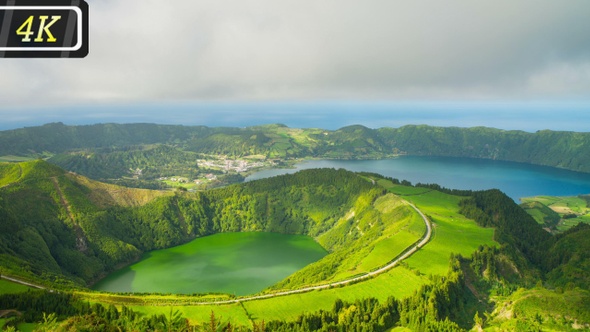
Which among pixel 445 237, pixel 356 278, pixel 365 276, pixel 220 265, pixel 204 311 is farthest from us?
pixel 220 265

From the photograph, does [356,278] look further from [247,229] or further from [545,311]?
[247,229]

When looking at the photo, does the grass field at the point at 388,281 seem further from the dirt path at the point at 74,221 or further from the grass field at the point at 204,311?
the dirt path at the point at 74,221

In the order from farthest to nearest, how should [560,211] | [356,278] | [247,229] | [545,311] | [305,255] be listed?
[560,211] → [247,229] → [305,255] → [356,278] → [545,311]

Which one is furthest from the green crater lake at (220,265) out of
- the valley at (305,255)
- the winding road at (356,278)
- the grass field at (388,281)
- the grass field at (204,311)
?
the grass field at (388,281)

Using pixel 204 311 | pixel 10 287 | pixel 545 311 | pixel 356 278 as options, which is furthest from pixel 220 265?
pixel 545 311

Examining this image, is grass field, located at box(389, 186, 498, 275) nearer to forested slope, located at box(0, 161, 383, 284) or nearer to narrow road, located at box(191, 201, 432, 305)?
narrow road, located at box(191, 201, 432, 305)

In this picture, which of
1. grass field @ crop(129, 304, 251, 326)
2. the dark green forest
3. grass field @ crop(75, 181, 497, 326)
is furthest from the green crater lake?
grass field @ crop(75, 181, 497, 326)
